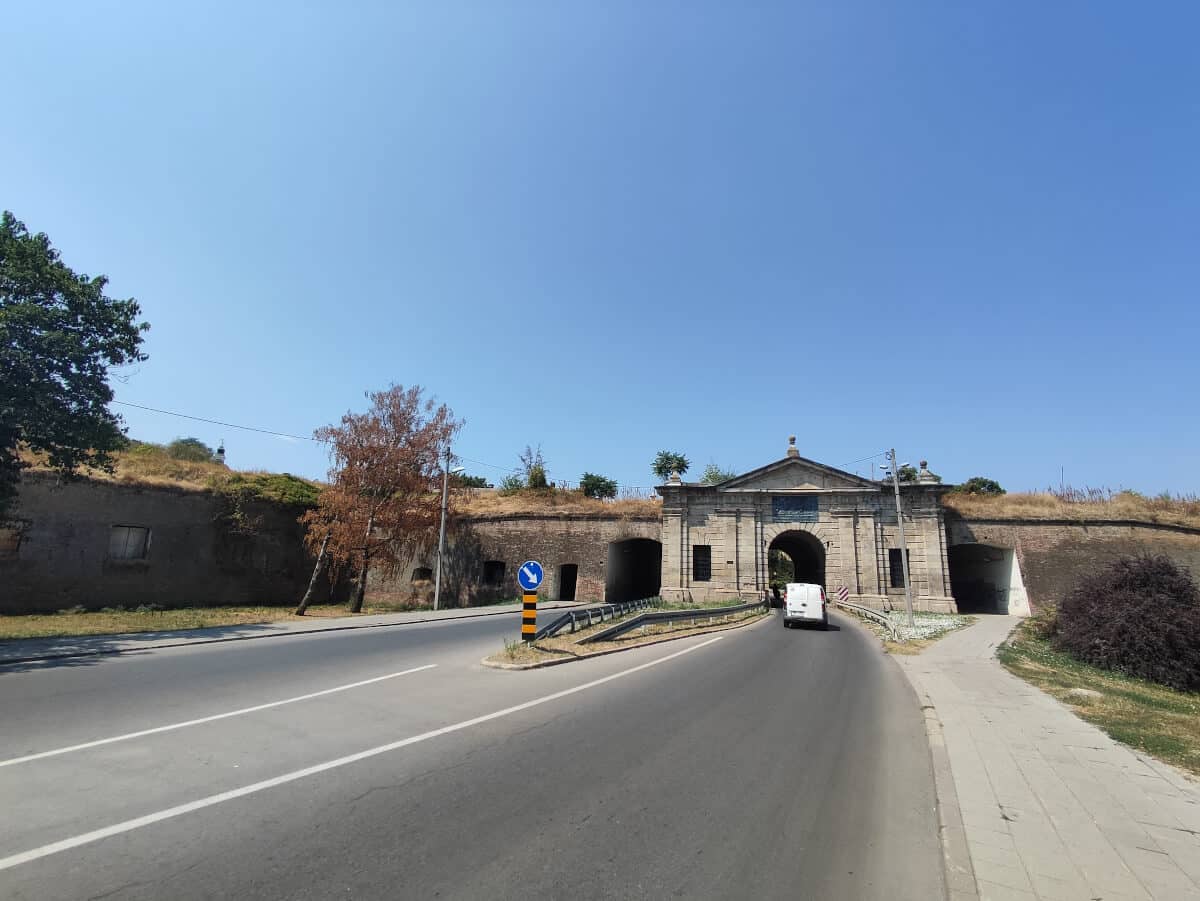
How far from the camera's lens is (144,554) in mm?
28156

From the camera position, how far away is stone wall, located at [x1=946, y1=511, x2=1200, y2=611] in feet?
109

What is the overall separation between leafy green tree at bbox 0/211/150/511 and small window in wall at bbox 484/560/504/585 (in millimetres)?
23637

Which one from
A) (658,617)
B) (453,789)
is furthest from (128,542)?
(453,789)

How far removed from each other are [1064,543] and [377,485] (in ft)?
133

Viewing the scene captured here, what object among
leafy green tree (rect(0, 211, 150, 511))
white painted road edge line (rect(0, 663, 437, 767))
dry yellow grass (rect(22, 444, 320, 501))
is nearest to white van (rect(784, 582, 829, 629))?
white painted road edge line (rect(0, 663, 437, 767))

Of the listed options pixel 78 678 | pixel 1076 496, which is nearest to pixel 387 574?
pixel 78 678

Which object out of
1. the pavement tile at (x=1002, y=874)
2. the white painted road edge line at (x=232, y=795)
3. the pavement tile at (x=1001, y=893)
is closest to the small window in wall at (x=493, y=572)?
the white painted road edge line at (x=232, y=795)

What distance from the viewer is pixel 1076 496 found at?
37.1m

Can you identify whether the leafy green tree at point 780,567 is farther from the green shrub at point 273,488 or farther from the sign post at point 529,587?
Result: the sign post at point 529,587

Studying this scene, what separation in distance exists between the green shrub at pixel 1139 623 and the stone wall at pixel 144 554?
115 ft

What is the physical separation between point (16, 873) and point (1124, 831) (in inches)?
319

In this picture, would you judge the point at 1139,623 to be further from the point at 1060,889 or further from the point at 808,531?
the point at 808,531

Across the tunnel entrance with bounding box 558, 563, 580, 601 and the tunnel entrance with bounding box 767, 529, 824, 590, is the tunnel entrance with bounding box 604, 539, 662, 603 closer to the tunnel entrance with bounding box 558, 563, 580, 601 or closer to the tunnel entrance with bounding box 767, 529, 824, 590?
the tunnel entrance with bounding box 558, 563, 580, 601

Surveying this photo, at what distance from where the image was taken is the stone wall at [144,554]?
24250 millimetres
